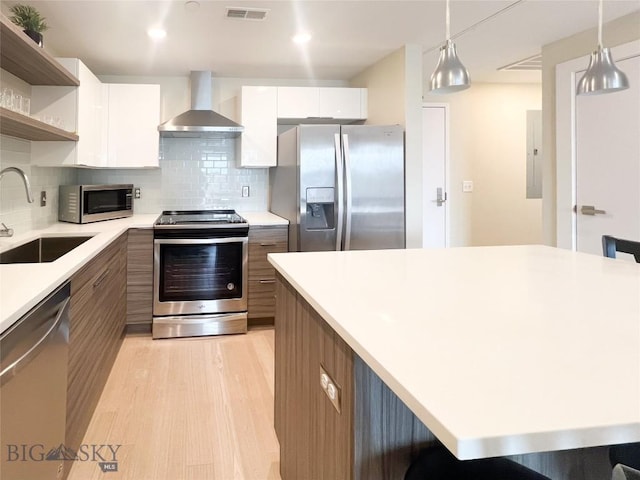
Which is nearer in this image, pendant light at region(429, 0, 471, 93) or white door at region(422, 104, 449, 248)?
pendant light at region(429, 0, 471, 93)

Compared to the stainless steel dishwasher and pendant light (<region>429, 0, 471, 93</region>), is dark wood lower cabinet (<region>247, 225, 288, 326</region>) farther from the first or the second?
pendant light (<region>429, 0, 471, 93</region>)

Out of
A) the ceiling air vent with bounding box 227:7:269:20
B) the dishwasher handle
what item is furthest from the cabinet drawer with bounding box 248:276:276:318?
the dishwasher handle

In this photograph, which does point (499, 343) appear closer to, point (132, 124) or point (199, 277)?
point (199, 277)

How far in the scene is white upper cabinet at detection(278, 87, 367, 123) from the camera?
430 cm

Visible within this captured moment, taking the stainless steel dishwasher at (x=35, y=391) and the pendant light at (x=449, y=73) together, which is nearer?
the stainless steel dishwasher at (x=35, y=391)

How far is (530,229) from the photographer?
535cm

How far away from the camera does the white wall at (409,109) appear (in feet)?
12.2

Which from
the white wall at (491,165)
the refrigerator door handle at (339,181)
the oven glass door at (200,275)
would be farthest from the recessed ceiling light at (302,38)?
the white wall at (491,165)

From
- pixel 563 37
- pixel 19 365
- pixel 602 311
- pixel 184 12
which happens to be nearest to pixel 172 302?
pixel 184 12

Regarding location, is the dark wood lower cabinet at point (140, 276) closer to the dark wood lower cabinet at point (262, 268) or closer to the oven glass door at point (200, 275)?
the oven glass door at point (200, 275)

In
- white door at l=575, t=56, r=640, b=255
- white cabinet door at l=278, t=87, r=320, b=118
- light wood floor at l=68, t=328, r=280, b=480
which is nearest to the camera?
light wood floor at l=68, t=328, r=280, b=480

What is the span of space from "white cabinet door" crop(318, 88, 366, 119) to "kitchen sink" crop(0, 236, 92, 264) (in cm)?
235

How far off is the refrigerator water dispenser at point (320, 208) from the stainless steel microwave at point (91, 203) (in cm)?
166

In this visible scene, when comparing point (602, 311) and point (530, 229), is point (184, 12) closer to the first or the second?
point (602, 311)
